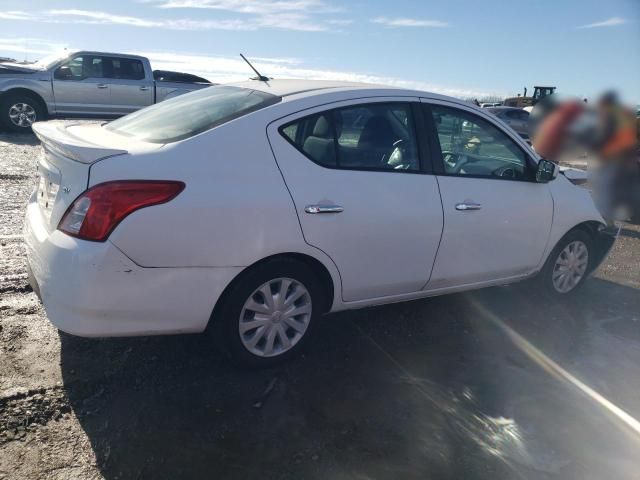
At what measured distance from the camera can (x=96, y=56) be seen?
12.8m

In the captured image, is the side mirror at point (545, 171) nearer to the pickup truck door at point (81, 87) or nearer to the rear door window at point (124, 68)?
the pickup truck door at point (81, 87)

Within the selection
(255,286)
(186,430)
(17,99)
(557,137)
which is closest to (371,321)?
(255,286)

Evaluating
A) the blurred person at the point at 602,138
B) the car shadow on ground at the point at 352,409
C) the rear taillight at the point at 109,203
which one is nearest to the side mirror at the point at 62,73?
the car shadow on ground at the point at 352,409

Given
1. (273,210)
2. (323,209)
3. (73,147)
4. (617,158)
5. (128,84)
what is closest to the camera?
(617,158)

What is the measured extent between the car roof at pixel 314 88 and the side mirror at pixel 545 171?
2.58 feet

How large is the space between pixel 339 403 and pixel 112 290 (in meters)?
1.31

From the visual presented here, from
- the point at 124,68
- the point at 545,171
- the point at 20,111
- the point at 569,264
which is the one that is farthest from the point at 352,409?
the point at 124,68

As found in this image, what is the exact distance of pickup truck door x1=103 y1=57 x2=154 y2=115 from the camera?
13039 millimetres

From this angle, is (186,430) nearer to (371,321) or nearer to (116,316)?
(116,316)

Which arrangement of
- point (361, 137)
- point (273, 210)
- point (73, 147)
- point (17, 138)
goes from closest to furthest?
point (73, 147) < point (273, 210) < point (361, 137) < point (17, 138)

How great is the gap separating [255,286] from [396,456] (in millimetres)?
1121

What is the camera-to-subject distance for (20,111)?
38.8ft

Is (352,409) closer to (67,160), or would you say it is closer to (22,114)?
(67,160)

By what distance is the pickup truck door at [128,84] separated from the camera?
13039 mm
